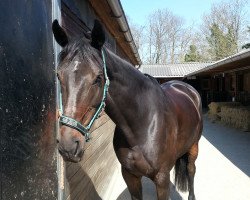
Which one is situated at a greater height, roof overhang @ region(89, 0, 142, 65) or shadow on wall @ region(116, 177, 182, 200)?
roof overhang @ region(89, 0, 142, 65)

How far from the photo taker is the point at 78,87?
1570mm

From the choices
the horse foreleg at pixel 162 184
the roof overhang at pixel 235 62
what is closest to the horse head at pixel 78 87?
the horse foreleg at pixel 162 184

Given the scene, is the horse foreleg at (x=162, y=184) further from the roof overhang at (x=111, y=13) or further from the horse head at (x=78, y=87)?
the roof overhang at (x=111, y=13)

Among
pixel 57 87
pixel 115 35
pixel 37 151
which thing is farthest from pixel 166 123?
pixel 115 35

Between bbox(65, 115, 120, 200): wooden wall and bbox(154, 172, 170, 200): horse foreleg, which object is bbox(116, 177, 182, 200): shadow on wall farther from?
bbox(154, 172, 170, 200): horse foreleg

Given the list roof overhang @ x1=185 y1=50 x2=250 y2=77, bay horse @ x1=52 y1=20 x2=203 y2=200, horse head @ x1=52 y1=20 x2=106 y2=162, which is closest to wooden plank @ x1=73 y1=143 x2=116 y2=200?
bay horse @ x1=52 y1=20 x2=203 y2=200

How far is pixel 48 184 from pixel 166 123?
103cm

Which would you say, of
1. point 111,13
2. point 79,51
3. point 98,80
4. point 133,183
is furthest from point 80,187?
point 111,13

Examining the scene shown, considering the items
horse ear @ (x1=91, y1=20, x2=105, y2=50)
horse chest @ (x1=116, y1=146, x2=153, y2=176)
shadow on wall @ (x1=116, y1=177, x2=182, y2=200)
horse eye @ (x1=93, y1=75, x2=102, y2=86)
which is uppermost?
horse ear @ (x1=91, y1=20, x2=105, y2=50)

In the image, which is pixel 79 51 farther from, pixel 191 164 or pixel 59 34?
pixel 191 164

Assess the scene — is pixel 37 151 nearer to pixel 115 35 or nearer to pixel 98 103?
pixel 98 103

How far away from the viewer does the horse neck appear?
209cm

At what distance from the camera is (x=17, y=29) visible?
164cm

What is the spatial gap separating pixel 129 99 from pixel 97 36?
2.06 feet
